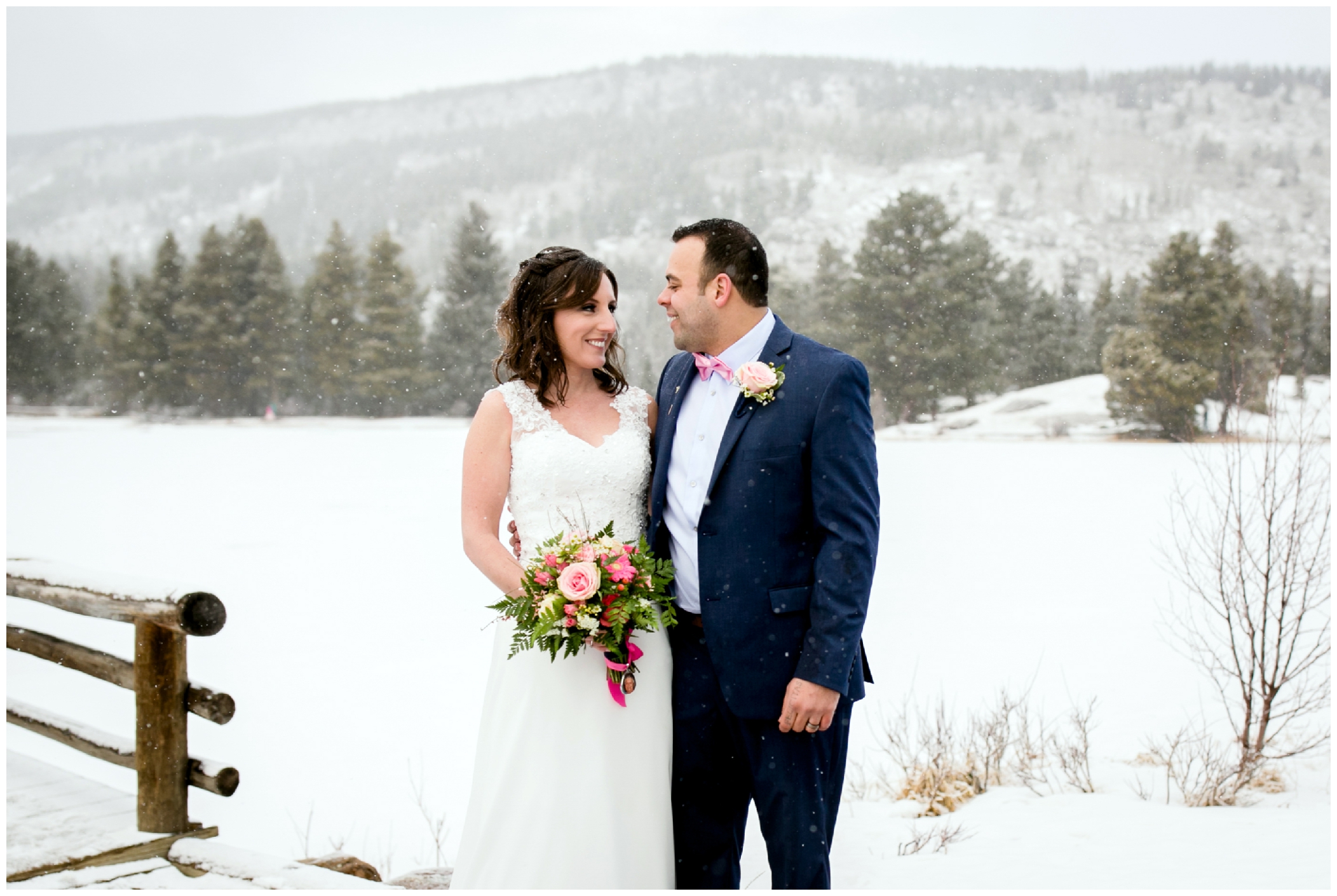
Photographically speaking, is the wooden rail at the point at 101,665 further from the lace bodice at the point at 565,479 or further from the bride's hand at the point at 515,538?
the lace bodice at the point at 565,479

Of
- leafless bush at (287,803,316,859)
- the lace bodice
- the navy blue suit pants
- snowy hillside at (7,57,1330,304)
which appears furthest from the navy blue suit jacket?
snowy hillside at (7,57,1330,304)

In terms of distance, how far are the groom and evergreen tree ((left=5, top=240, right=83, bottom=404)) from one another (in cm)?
3342

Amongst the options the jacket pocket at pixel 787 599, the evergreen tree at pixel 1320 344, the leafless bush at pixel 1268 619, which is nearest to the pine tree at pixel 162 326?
the leafless bush at pixel 1268 619

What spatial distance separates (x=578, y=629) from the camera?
88.0 inches

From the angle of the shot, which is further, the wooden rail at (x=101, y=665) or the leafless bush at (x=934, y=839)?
the leafless bush at (x=934, y=839)

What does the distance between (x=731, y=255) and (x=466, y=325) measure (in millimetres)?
27792

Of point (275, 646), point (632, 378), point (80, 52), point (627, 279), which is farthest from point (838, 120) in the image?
point (275, 646)

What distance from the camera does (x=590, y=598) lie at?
221 centimetres

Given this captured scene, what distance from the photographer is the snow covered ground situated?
5312 millimetres

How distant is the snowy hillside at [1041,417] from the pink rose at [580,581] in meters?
22.6

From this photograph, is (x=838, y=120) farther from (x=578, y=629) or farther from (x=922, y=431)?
(x=578, y=629)

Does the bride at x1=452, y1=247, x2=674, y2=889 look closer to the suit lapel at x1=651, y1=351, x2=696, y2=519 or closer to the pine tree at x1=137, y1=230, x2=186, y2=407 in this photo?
the suit lapel at x1=651, y1=351, x2=696, y2=519

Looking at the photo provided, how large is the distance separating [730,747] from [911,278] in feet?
88.3

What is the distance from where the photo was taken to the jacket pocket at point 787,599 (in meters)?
2.31
